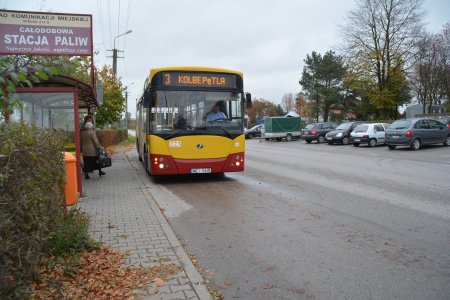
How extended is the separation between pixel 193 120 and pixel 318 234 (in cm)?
589

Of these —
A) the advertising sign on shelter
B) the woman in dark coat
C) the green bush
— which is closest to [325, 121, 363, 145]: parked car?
the woman in dark coat

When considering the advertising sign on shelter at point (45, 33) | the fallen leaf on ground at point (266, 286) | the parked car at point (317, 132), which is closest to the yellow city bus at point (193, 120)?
the advertising sign on shelter at point (45, 33)

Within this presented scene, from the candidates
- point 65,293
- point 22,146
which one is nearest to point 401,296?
point 65,293

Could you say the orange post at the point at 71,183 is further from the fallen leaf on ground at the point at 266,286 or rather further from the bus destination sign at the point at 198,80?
the fallen leaf on ground at the point at 266,286

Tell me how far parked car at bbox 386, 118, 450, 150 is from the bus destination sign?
14657mm

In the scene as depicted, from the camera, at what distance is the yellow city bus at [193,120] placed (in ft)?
36.4

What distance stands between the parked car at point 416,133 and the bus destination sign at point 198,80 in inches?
577

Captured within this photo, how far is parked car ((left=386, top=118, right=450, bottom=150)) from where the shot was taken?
2270 centimetres

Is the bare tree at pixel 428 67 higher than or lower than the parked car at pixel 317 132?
higher

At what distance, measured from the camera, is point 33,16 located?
10172mm

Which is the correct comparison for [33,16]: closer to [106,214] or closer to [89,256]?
[106,214]

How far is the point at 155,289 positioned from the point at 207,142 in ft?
24.2

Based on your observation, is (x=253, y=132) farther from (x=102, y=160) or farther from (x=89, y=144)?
(x=89, y=144)

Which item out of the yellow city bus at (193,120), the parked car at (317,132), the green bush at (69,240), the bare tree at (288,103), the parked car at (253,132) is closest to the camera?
the green bush at (69,240)
